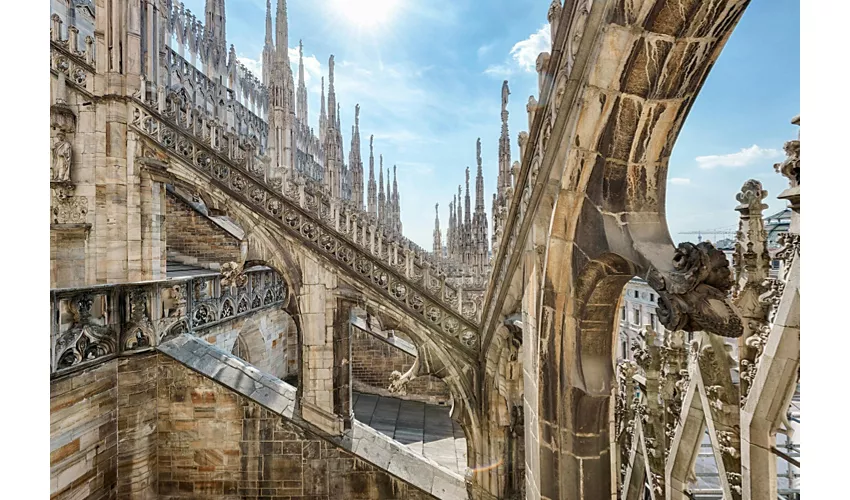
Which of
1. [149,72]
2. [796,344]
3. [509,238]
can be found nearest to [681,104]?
[796,344]

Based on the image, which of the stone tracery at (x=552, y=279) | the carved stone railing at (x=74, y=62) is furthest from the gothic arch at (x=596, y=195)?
the carved stone railing at (x=74, y=62)

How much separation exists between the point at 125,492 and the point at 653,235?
7.11 metres

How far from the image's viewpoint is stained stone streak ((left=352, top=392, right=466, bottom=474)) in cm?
836

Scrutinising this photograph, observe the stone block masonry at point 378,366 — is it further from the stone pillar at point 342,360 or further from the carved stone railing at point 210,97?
the carved stone railing at point 210,97

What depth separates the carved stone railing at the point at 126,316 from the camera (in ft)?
15.8

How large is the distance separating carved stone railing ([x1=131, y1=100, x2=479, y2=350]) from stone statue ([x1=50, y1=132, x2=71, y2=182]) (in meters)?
0.98

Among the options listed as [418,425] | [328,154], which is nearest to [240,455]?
[418,425]

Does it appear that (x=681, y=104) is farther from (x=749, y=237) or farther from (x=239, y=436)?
(x=239, y=436)

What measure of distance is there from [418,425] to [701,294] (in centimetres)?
938

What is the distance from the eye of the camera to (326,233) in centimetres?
588

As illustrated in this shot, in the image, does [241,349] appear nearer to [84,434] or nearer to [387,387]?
[387,387]

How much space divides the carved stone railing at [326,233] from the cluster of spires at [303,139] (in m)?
→ 0.57

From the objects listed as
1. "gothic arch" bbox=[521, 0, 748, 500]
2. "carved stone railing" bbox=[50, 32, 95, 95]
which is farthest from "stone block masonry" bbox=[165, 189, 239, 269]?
"gothic arch" bbox=[521, 0, 748, 500]

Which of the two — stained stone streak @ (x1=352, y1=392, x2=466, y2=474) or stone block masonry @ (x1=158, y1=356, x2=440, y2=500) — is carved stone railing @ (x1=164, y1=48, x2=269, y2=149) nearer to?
stained stone streak @ (x1=352, y1=392, x2=466, y2=474)
